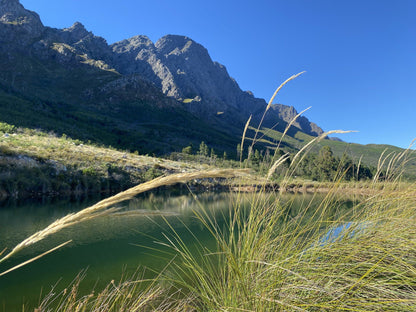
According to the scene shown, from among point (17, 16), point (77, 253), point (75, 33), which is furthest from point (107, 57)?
point (77, 253)

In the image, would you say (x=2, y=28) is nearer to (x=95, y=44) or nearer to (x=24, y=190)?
(x=95, y=44)

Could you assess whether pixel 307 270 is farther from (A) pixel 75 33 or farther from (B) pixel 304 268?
(A) pixel 75 33

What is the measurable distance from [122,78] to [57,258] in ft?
370

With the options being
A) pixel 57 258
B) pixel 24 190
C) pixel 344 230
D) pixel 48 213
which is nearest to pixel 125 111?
pixel 24 190

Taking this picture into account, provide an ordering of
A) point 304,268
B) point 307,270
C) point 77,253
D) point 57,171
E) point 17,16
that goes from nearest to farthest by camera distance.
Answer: point 304,268 < point 307,270 < point 77,253 < point 57,171 < point 17,16

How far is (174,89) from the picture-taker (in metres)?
164

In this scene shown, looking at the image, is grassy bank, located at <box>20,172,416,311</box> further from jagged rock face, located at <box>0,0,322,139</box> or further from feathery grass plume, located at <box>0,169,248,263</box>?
jagged rock face, located at <box>0,0,322,139</box>

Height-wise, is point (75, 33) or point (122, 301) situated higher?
point (75, 33)

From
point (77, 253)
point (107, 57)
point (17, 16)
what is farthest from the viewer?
point (107, 57)

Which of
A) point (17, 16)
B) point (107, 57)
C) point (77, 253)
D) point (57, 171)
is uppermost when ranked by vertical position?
point (17, 16)

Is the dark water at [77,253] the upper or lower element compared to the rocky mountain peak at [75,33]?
lower

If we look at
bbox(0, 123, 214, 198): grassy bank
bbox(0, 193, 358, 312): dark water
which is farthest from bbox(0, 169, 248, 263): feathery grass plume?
bbox(0, 123, 214, 198): grassy bank

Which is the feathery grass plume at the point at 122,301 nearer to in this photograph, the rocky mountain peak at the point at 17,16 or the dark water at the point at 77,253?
the dark water at the point at 77,253

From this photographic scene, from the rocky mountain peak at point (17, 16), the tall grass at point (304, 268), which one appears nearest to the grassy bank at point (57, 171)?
the tall grass at point (304, 268)
